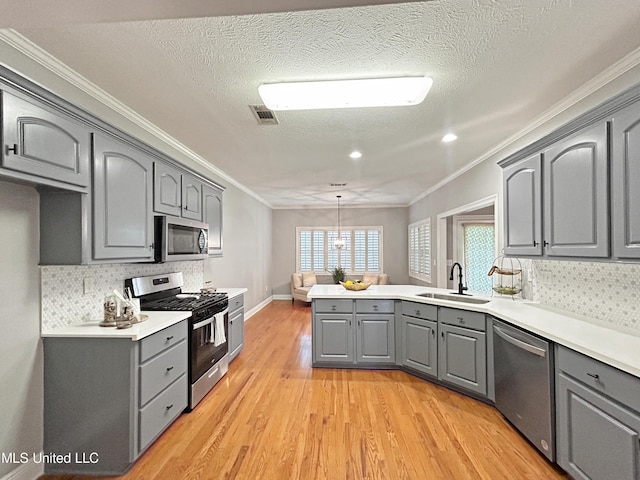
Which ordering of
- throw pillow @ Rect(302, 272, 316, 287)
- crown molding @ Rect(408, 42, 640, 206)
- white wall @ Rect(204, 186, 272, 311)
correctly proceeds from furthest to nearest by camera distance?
1. throw pillow @ Rect(302, 272, 316, 287)
2. white wall @ Rect(204, 186, 272, 311)
3. crown molding @ Rect(408, 42, 640, 206)

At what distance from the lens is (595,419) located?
164cm

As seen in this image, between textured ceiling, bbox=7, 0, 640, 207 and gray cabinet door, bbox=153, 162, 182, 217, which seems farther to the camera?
gray cabinet door, bbox=153, 162, 182, 217

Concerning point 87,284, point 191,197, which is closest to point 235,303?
point 191,197

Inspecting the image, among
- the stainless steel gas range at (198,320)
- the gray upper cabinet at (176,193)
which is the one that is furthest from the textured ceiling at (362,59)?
the stainless steel gas range at (198,320)

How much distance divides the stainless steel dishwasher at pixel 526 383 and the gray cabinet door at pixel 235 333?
281 centimetres

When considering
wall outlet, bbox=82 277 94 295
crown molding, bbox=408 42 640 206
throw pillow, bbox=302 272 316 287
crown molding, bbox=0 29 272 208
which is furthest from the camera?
throw pillow, bbox=302 272 316 287

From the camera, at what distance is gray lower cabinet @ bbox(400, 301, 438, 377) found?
319 cm

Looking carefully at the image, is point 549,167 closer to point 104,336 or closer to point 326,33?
point 326,33

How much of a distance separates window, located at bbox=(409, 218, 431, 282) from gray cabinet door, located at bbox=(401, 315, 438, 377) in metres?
3.18

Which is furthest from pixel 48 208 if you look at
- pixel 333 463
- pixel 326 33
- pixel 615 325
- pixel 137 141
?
pixel 615 325

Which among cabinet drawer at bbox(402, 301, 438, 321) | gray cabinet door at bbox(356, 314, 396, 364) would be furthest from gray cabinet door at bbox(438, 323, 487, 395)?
Result: gray cabinet door at bbox(356, 314, 396, 364)

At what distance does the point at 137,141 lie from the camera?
93.5 inches

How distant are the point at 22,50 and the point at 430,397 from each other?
399 cm

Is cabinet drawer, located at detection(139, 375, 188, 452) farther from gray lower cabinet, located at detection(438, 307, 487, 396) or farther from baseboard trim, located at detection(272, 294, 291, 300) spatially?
baseboard trim, located at detection(272, 294, 291, 300)
